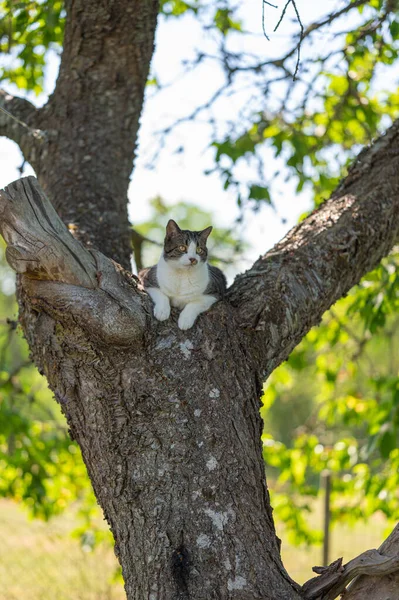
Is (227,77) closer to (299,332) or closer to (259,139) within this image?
(259,139)

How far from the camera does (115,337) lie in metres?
2.26

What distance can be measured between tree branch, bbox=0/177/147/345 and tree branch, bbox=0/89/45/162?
1197 mm

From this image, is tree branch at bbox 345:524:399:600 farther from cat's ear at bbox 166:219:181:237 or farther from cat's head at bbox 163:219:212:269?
cat's ear at bbox 166:219:181:237

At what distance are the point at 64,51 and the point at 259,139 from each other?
1.84 meters

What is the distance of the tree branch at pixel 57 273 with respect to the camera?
2275mm

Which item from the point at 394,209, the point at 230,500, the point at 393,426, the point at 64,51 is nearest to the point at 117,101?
the point at 64,51

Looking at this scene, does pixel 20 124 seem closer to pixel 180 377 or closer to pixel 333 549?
pixel 180 377

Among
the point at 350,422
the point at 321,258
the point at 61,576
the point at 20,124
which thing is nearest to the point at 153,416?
the point at 321,258

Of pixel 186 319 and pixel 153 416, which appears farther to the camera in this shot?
pixel 186 319

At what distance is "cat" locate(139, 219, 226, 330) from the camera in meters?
2.59

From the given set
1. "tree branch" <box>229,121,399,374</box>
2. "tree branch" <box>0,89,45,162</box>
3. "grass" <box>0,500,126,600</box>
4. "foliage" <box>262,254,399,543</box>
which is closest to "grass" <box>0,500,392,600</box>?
"grass" <box>0,500,126,600</box>

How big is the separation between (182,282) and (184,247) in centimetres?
30

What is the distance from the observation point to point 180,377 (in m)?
2.29

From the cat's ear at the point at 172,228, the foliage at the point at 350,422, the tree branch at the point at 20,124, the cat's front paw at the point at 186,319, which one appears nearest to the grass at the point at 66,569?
the foliage at the point at 350,422
